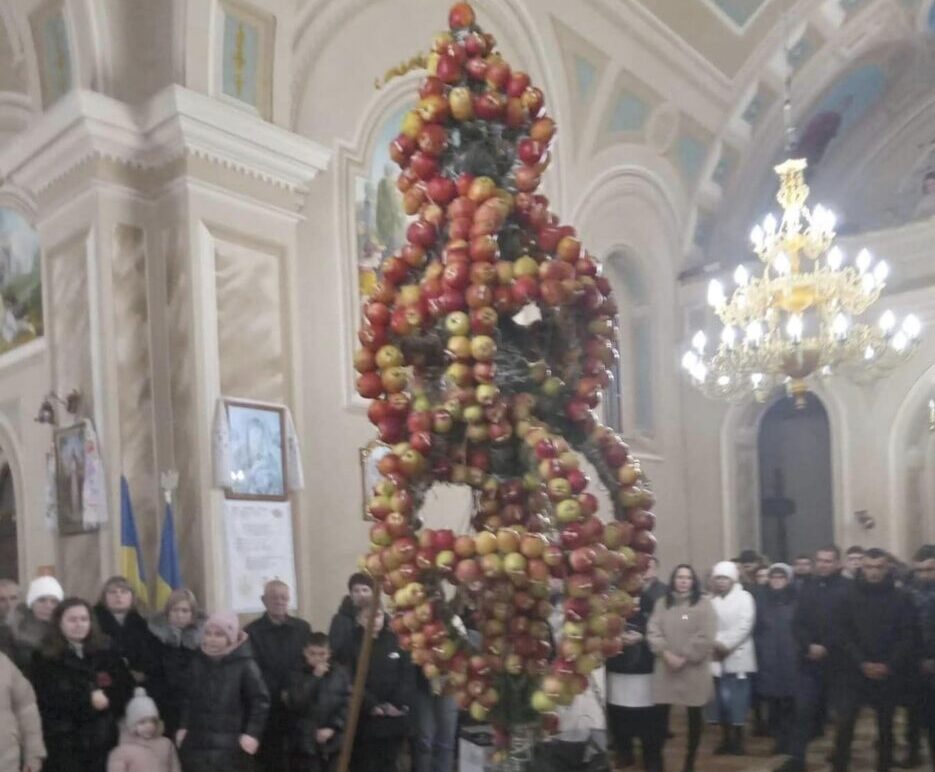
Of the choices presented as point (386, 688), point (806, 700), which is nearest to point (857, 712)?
point (806, 700)

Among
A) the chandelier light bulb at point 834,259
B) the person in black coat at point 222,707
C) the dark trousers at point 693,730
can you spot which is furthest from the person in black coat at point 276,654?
the chandelier light bulb at point 834,259

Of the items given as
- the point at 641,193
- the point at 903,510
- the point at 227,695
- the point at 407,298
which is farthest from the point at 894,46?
the point at 407,298

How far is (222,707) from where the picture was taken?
16.6 feet

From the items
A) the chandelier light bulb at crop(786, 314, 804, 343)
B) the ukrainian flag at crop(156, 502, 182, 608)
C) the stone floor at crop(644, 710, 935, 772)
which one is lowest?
the stone floor at crop(644, 710, 935, 772)

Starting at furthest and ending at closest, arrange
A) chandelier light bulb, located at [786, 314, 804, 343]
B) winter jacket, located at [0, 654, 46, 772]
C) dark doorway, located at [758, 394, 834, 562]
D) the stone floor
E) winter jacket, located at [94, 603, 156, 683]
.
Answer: dark doorway, located at [758, 394, 834, 562], chandelier light bulb, located at [786, 314, 804, 343], the stone floor, winter jacket, located at [94, 603, 156, 683], winter jacket, located at [0, 654, 46, 772]

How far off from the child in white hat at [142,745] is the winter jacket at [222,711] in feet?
0.29

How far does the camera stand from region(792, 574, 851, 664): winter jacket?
6457 mm

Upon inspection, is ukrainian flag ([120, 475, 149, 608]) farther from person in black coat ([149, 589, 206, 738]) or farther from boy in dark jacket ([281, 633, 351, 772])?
boy in dark jacket ([281, 633, 351, 772])

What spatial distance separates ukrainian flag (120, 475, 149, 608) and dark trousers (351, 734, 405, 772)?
68.7 inches

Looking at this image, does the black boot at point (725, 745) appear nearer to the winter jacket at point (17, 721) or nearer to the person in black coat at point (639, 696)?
the person in black coat at point (639, 696)

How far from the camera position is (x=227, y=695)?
5070mm

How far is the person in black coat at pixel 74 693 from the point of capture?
4.96 metres

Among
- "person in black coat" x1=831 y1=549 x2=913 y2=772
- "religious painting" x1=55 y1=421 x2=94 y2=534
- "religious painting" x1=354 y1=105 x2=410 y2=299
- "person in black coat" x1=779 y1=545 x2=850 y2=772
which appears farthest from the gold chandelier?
"religious painting" x1=55 y1=421 x2=94 y2=534

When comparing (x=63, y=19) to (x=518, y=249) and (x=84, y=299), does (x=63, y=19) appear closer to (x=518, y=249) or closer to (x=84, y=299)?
(x=84, y=299)
